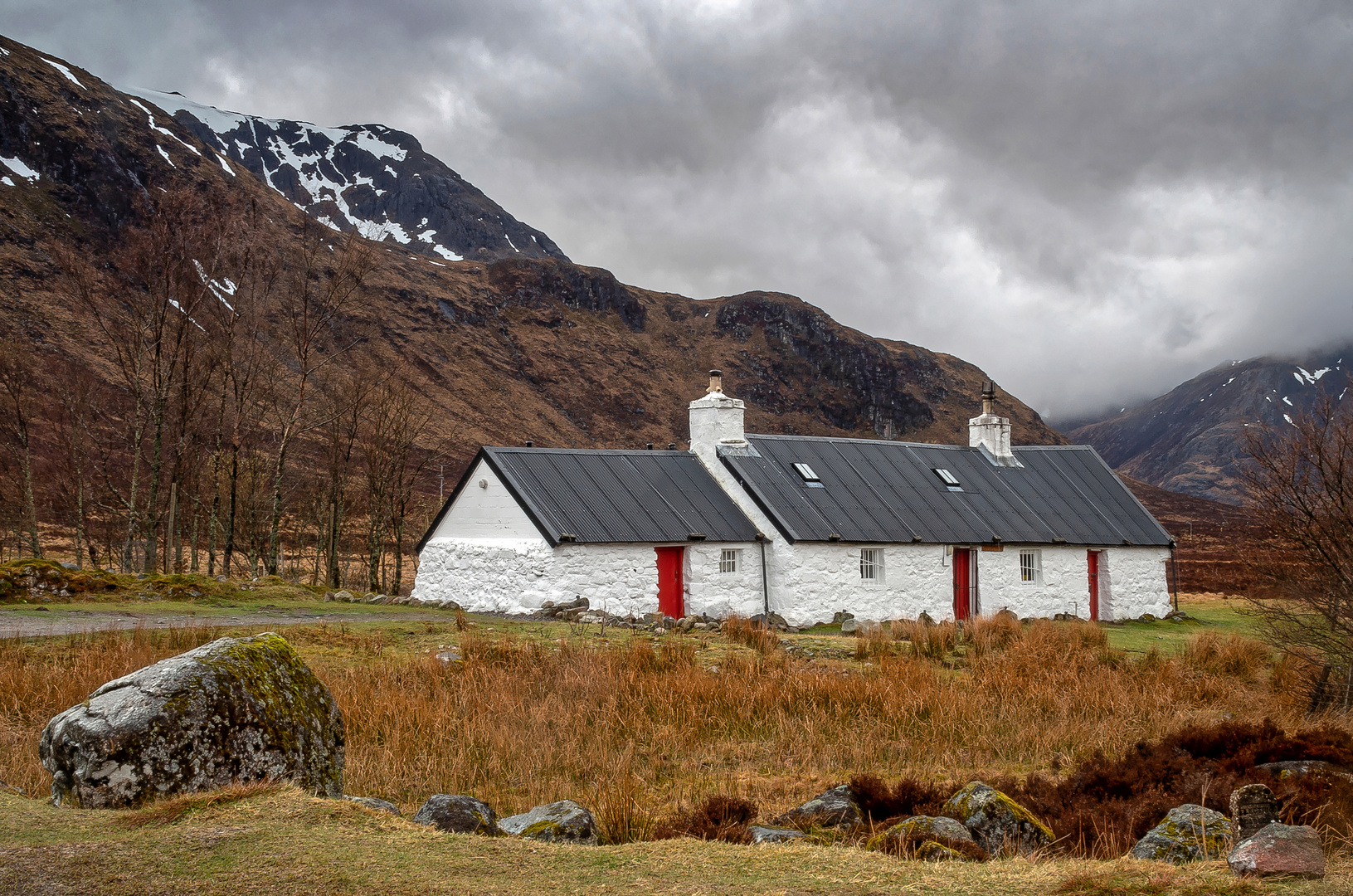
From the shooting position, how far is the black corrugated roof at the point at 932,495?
26.8 metres

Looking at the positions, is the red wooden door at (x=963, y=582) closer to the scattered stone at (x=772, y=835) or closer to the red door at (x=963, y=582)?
the red door at (x=963, y=582)

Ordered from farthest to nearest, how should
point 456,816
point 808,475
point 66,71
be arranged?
point 66,71
point 808,475
point 456,816

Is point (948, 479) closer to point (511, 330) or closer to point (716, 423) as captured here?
point (716, 423)

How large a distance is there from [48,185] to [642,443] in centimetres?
6843

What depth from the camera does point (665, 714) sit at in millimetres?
10727

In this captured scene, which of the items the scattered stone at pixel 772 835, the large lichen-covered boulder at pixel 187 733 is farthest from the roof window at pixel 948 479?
the large lichen-covered boulder at pixel 187 733

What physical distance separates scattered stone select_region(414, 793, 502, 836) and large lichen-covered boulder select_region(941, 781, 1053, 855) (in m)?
3.06

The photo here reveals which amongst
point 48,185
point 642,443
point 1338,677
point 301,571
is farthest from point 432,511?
point 48,185

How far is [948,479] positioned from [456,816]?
2672 cm

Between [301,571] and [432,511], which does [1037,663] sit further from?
[432,511]

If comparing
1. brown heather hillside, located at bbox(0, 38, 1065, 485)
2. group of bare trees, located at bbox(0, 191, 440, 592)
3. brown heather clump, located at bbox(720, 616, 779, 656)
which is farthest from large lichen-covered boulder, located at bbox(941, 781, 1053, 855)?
brown heather hillside, located at bbox(0, 38, 1065, 485)

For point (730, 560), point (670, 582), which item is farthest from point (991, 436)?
point (670, 582)

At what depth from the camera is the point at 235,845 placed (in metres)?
4.63

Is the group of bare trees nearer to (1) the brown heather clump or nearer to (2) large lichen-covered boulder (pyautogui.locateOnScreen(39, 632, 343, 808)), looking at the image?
(1) the brown heather clump
